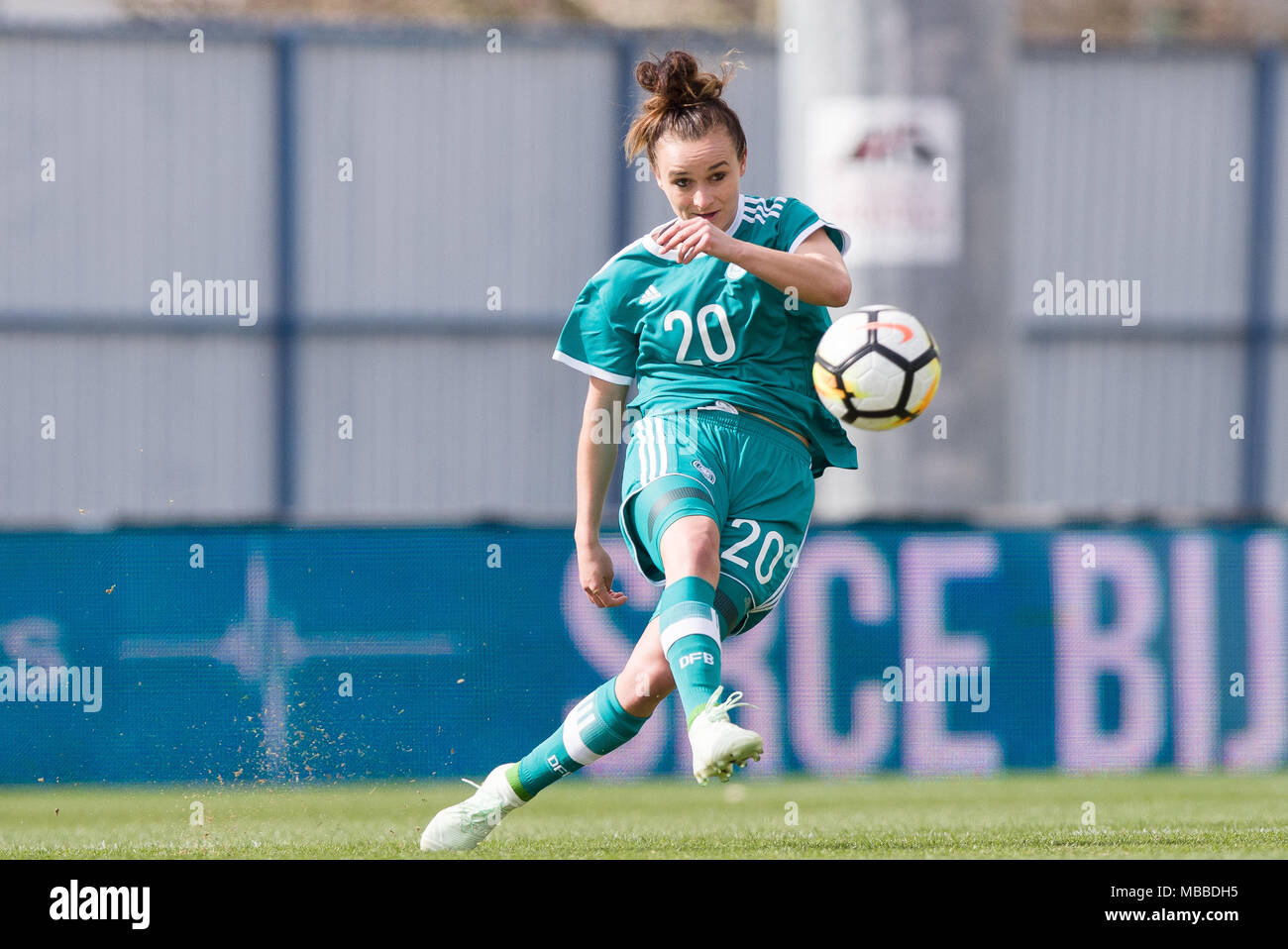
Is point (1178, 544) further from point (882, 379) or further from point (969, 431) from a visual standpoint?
point (969, 431)

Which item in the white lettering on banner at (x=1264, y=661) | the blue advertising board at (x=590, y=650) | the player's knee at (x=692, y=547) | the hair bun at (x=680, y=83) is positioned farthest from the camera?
the white lettering on banner at (x=1264, y=661)

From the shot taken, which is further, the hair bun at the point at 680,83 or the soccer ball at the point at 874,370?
the soccer ball at the point at 874,370

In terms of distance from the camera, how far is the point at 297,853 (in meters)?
4.84

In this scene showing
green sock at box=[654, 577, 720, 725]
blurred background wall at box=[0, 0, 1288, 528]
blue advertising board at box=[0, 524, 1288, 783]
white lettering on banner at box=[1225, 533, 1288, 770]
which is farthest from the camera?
blurred background wall at box=[0, 0, 1288, 528]

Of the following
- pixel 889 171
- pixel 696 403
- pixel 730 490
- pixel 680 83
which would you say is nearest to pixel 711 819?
pixel 730 490

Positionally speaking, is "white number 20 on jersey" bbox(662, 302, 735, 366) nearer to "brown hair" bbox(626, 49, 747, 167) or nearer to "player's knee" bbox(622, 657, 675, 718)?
"brown hair" bbox(626, 49, 747, 167)

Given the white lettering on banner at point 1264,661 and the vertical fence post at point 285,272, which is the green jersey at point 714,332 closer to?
the white lettering on banner at point 1264,661

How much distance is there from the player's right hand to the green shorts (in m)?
0.15

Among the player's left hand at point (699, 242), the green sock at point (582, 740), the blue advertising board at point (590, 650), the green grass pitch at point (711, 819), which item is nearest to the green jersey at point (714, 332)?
the player's left hand at point (699, 242)

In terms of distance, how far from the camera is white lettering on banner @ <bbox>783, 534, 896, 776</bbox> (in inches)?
297

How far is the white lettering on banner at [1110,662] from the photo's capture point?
7555 mm

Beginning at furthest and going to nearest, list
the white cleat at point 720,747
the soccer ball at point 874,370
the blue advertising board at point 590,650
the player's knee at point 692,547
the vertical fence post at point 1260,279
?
the vertical fence post at point 1260,279
the blue advertising board at point 590,650
the soccer ball at point 874,370
the player's knee at point 692,547
the white cleat at point 720,747

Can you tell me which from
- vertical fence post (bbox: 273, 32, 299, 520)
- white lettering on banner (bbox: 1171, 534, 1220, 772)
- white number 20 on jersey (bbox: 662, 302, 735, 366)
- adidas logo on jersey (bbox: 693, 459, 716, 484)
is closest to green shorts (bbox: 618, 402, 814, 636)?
adidas logo on jersey (bbox: 693, 459, 716, 484)

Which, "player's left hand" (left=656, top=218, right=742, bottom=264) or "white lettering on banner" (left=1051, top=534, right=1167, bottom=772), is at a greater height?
"player's left hand" (left=656, top=218, right=742, bottom=264)
